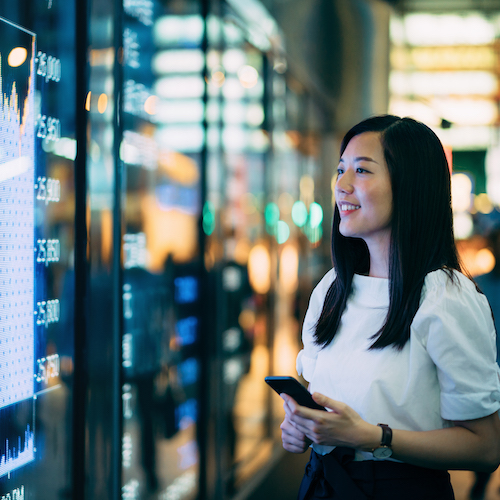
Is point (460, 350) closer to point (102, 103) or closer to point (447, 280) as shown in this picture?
point (447, 280)

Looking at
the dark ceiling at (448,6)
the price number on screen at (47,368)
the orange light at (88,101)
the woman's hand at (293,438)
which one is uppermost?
the dark ceiling at (448,6)

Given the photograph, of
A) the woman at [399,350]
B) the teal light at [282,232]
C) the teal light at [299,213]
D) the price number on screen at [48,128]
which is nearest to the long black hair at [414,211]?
the woman at [399,350]

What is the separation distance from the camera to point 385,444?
1.23m

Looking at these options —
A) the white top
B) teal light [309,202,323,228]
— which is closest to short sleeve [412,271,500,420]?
the white top

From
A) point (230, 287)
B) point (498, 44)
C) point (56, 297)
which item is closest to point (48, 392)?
point (56, 297)

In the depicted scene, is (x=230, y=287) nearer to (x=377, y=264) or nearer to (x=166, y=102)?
(x=166, y=102)

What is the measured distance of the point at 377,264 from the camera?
1.46 metres

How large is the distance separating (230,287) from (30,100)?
2.52 meters

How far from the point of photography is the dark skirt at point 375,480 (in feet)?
4.20

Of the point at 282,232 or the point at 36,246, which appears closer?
the point at 36,246

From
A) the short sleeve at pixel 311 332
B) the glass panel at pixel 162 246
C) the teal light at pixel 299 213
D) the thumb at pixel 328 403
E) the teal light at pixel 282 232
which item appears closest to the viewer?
the thumb at pixel 328 403

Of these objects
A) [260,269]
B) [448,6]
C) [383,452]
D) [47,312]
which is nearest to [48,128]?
[47,312]

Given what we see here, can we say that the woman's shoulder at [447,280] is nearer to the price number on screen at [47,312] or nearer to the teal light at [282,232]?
the price number on screen at [47,312]

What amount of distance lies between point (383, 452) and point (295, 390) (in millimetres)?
233
